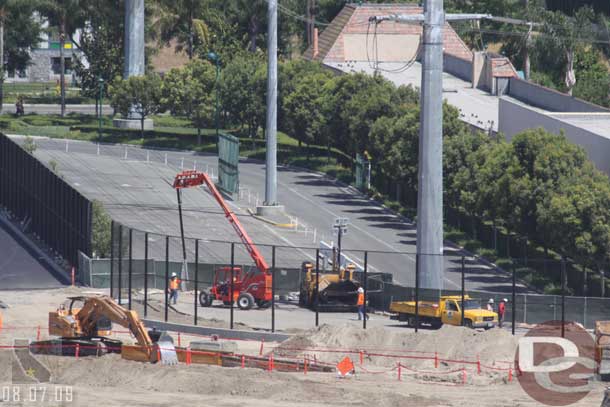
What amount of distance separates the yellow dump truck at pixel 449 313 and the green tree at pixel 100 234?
57.3 feet

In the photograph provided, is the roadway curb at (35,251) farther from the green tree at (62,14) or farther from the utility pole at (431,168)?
the green tree at (62,14)

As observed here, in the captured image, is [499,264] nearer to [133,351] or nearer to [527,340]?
[527,340]

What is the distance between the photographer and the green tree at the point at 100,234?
2702 inches

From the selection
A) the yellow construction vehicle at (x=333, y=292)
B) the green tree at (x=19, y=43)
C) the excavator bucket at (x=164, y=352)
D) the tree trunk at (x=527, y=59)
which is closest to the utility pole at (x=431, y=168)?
the yellow construction vehicle at (x=333, y=292)

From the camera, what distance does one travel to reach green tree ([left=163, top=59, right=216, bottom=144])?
A: 114 m

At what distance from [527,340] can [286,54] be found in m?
116

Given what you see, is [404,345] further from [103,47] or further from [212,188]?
[103,47]

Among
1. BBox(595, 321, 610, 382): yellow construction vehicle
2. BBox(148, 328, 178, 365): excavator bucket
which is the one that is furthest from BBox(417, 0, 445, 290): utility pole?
BBox(148, 328, 178, 365): excavator bucket

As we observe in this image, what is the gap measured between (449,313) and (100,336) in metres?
14.6

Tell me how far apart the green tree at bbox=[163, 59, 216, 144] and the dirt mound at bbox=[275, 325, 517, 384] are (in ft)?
205

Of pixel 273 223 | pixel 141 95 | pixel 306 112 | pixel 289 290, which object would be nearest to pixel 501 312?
pixel 289 290

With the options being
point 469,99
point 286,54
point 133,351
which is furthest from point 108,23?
point 133,351

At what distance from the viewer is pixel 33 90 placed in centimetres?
17225

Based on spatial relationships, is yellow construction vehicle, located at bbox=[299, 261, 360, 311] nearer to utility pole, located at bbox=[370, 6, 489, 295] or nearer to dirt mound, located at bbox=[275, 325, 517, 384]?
utility pole, located at bbox=[370, 6, 489, 295]
